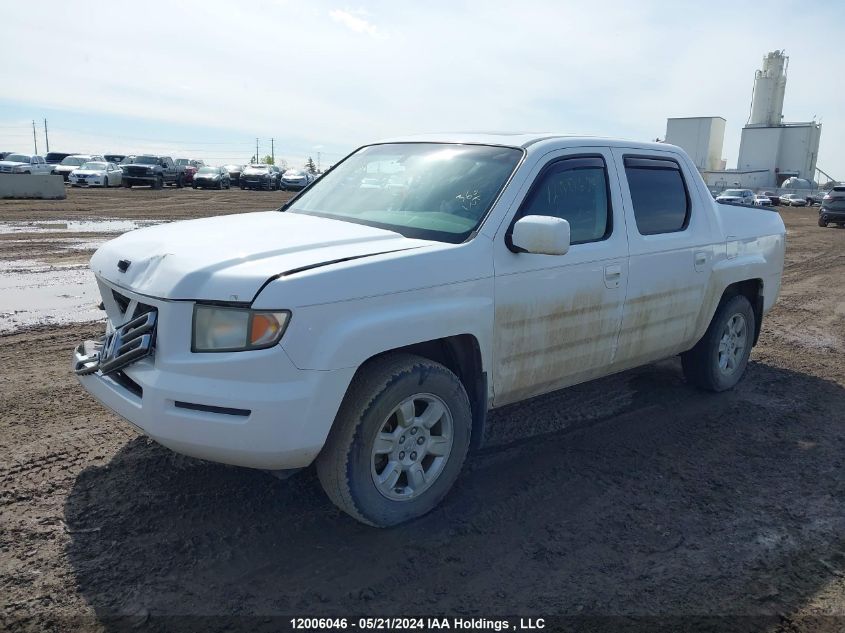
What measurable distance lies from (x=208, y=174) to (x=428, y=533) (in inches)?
1509

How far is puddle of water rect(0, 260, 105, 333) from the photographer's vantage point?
7243 mm

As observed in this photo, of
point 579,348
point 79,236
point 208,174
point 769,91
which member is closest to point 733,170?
point 769,91

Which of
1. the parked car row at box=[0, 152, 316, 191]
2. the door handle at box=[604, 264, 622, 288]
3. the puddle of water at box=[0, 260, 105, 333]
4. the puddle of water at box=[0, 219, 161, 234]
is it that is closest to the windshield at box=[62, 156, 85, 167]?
the parked car row at box=[0, 152, 316, 191]

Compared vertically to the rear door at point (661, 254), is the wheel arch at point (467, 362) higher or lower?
lower

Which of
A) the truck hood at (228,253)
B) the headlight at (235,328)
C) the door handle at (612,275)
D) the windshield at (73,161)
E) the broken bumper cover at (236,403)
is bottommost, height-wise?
the broken bumper cover at (236,403)

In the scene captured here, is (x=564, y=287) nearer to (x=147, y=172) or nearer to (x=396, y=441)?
(x=396, y=441)

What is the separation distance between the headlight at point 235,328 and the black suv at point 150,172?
113 ft

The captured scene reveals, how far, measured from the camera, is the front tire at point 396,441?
3182 millimetres

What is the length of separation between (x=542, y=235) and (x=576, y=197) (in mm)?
879

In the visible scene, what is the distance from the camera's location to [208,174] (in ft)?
127

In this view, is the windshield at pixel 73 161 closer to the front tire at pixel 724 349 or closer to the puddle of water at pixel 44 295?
the puddle of water at pixel 44 295

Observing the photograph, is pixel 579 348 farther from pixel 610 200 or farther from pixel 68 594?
pixel 68 594

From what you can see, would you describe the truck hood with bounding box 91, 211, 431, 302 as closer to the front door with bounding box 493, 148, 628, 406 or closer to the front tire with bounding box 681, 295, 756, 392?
the front door with bounding box 493, 148, 628, 406

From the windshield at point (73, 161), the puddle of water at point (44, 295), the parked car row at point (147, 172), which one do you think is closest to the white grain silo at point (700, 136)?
the parked car row at point (147, 172)
